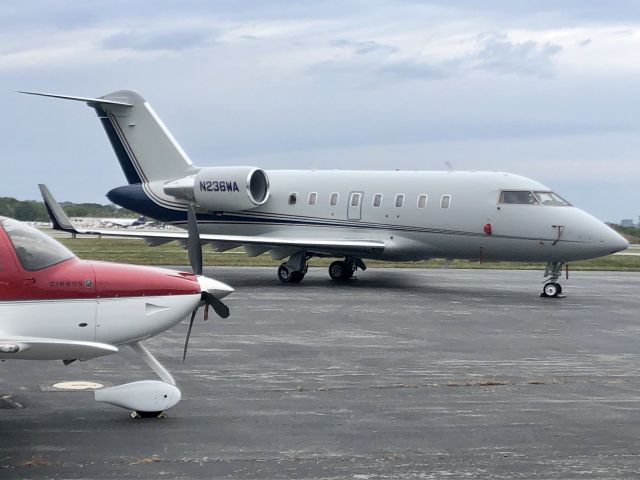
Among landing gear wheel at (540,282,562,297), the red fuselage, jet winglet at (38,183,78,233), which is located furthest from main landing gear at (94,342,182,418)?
landing gear wheel at (540,282,562,297)

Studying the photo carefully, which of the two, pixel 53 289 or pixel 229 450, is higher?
pixel 53 289

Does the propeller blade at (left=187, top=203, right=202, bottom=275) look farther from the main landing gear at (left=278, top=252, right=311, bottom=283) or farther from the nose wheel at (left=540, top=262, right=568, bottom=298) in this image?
the main landing gear at (left=278, top=252, right=311, bottom=283)

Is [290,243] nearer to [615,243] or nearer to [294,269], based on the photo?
[294,269]

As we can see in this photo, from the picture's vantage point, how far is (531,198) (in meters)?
23.7

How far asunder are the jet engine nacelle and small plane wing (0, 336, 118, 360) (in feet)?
60.1

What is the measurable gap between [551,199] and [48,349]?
17.3 meters

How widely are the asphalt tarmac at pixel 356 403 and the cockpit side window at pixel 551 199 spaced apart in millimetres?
4791

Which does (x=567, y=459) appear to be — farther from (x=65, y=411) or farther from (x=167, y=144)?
(x=167, y=144)

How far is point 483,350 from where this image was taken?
1445cm

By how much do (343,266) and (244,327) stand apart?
35.4 feet

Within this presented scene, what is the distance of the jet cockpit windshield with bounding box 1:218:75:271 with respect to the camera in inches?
350

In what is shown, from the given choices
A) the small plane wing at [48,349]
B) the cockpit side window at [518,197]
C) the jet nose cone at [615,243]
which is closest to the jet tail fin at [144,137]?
the cockpit side window at [518,197]

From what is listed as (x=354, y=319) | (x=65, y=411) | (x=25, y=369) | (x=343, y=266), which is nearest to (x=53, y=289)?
(x=65, y=411)

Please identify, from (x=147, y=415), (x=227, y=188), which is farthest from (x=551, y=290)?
(x=147, y=415)
